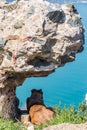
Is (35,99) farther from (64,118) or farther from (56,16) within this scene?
(56,16)

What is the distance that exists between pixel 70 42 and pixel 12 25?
0.87 metres

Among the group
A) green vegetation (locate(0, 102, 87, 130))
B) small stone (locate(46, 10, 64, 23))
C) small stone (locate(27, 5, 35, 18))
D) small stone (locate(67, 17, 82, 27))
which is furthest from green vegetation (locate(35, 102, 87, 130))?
small stone (locate(27, 5, 35, 18))

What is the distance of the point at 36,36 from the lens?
21.6 ft

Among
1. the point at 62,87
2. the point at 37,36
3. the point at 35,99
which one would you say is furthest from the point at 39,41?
the point at 62,87

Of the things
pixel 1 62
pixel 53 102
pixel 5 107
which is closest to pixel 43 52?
pixel 1 62

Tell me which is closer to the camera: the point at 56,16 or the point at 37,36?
the point at 37,36

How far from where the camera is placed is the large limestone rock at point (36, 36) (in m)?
6.63

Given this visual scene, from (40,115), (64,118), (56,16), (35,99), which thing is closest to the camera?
(56,16)

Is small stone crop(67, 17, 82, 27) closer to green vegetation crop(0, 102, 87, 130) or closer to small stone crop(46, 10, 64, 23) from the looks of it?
small stone crop(46, 10, 64, 23)

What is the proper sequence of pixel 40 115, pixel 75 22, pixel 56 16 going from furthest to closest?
pixel 40 115, pixel 75 22, pixel 56 16

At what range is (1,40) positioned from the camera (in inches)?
269

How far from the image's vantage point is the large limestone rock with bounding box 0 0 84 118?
6.63 meters

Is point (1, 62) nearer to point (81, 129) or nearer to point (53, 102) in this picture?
point (81, 129)

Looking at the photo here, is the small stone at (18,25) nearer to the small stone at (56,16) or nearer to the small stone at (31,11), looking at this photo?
the small stone at (31,11)
